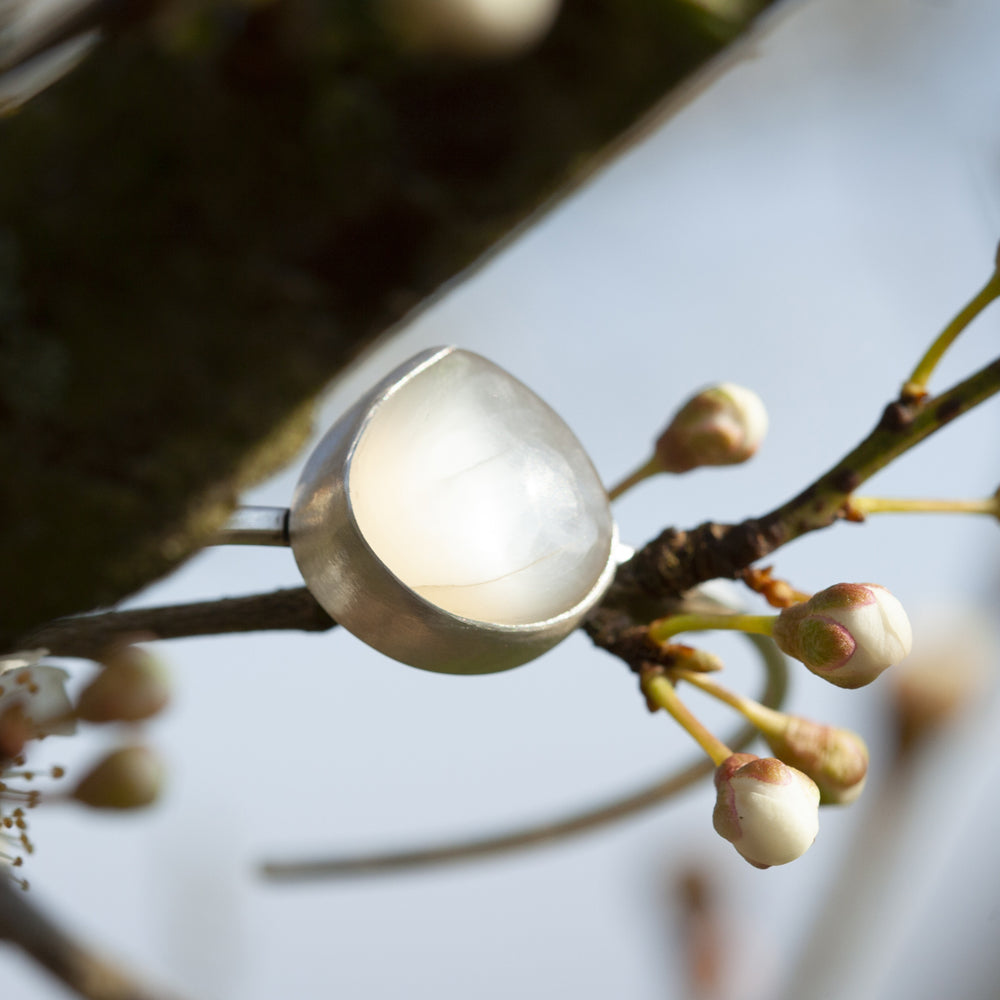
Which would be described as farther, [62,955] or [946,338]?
[62,955]

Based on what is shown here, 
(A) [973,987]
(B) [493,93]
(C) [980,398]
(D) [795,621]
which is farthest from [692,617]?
(A) [973,987]

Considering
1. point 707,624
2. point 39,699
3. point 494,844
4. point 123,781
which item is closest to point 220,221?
point 707,624

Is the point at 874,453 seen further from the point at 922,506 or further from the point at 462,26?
the point at 462,26

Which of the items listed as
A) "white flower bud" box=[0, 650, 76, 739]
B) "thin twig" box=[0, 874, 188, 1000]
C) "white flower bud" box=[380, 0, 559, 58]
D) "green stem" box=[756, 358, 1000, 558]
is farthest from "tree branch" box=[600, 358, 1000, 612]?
"thin twig" box=[0, 874, 188, 1000]

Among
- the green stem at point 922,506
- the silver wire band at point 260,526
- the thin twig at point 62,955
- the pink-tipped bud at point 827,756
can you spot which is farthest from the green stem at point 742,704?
the thin twig at point 62,955

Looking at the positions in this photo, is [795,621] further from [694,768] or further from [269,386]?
[694,768]
